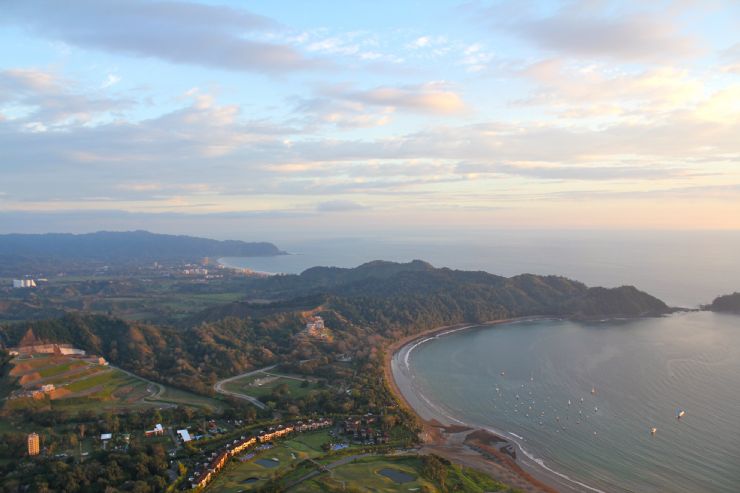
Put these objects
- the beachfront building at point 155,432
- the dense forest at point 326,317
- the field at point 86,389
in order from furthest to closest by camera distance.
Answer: the dense forest at point 326,317
the field at point 86,389
the beachfront building at point 155,432

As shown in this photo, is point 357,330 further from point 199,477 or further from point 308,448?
point 199,477

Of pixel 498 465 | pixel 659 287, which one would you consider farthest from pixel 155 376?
pixel 659 287

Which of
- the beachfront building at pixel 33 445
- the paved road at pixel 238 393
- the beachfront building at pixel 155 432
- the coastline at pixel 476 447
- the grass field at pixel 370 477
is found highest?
the beachfront building at pixel 33 445

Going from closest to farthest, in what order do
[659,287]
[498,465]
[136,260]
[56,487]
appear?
1. [56,487]
2. [498,465]
3. [659,287]
4. [136,260]

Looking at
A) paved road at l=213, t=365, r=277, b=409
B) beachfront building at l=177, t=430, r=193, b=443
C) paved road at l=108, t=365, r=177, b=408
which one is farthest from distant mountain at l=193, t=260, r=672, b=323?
beachfront building at l=177, t=430, r=193, b=443

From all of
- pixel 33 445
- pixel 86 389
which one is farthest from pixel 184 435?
pixel 86 389


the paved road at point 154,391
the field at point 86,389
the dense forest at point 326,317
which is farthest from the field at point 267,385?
the paved road at point 154,391

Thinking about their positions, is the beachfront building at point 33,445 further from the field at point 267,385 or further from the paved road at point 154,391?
the field at point 267,385

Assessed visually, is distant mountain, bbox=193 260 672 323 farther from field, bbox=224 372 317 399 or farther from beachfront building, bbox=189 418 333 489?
beachfront building, bbox=189 418 333 489
